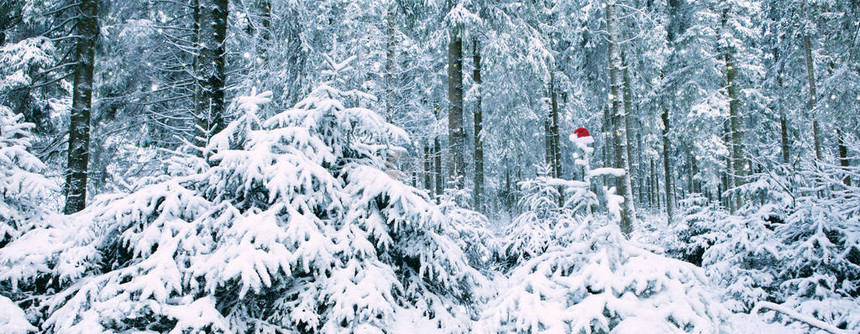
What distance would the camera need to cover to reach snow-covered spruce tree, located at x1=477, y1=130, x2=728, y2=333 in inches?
106

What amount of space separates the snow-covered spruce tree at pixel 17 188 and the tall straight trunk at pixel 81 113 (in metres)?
2.49

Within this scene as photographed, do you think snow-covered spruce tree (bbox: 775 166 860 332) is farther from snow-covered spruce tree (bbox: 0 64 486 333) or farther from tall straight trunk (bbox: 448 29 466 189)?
tall straight trunk (bbox: 448 29 466 189)

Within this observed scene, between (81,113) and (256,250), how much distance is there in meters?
6.24

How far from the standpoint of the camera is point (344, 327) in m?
4.30

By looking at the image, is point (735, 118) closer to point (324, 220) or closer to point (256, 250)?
point (324, 220)

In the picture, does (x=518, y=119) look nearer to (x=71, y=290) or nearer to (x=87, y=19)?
(x=87, y=19)

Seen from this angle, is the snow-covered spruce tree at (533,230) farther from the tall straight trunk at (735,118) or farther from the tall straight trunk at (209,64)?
the tall straight trunk at (735,118)

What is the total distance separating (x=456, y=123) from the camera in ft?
35.2

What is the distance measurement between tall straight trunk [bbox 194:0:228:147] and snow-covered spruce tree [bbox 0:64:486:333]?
1770mm

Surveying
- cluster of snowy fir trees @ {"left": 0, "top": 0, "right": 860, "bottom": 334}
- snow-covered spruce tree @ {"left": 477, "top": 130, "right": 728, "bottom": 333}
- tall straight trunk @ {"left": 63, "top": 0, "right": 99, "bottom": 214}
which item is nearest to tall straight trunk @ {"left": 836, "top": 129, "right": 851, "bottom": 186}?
cluster of snowy fir trees @ {"left": 0, "top": 0, "right": 860, "bottom": 334}

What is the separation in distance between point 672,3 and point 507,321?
1659cm

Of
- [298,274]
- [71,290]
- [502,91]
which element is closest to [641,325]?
[298,274]

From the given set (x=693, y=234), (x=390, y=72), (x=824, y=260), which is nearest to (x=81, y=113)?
(x=390, y=72)

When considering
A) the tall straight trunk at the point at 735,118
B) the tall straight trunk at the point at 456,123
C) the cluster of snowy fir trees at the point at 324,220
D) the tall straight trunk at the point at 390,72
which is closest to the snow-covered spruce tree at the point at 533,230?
the cluster of snowy fir trees at the point at 324,220
